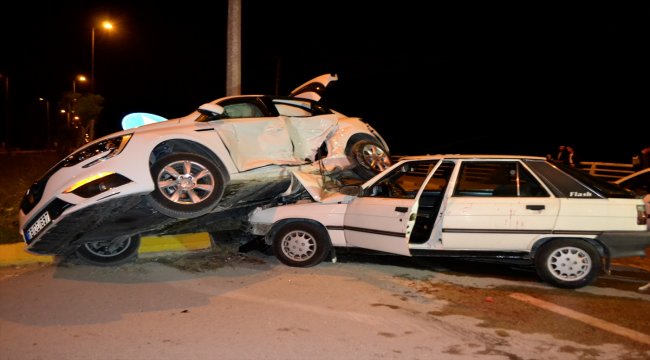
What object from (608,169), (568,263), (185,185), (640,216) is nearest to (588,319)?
(568,263)

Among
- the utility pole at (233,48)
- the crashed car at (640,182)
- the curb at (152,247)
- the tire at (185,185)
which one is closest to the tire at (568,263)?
the crashed car at (640,182)

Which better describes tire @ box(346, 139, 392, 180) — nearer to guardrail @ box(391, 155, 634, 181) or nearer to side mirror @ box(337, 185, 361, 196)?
side mirror @ box(337, 185, 361, 196)

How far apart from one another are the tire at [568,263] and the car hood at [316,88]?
383 cm

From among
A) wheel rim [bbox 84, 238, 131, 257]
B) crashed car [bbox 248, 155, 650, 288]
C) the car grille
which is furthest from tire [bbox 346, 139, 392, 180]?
the car grille

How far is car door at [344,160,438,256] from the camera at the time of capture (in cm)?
632

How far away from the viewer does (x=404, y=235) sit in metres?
6.28

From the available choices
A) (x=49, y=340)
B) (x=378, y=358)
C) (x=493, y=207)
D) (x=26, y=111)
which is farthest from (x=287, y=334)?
(x=26, y=111)

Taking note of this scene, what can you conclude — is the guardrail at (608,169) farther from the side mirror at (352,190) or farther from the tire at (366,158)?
the side mirror at (352,190)

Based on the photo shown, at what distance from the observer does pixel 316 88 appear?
325 inches

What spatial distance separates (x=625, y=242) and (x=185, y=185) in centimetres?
493

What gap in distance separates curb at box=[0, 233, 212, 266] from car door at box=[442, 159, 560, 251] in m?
3.60

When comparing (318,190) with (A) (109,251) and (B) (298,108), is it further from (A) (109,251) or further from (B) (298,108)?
(A) (109,251)

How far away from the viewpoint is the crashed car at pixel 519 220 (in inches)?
237

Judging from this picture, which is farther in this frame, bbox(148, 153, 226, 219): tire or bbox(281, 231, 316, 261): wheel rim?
bbox(281, 231, 316, 261): wheel rim
